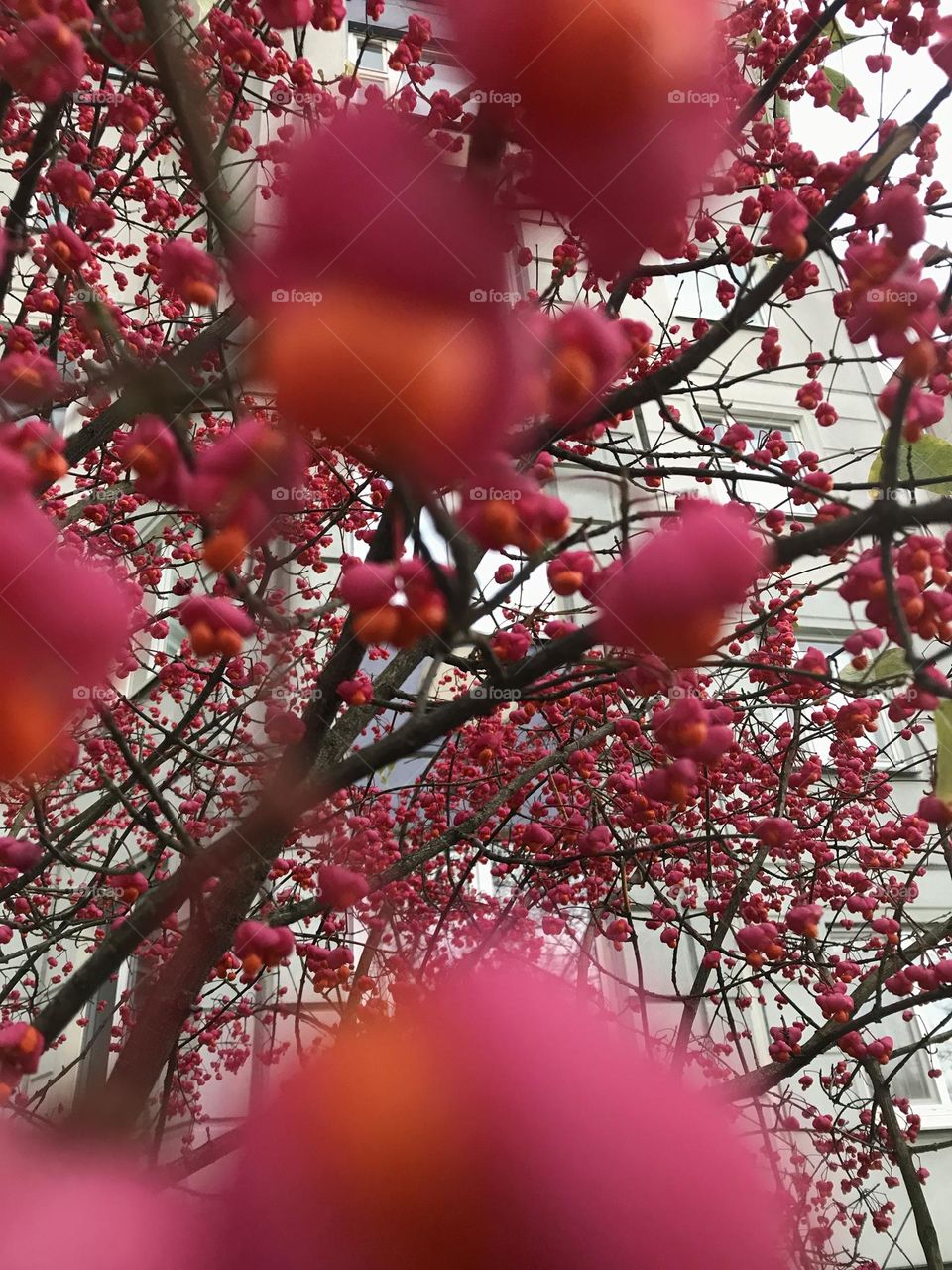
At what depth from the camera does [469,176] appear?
487mm

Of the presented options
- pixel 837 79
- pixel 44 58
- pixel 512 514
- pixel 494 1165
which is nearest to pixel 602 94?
pixel 512 514

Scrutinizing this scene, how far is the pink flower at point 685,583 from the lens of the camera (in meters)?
0.56

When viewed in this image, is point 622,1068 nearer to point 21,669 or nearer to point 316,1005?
point 21,669

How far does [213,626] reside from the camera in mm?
742

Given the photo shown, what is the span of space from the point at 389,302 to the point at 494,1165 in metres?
0.37

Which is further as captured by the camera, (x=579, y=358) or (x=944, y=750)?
(x=944, y=750)

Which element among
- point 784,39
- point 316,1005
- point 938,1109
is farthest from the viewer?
point 938,1109

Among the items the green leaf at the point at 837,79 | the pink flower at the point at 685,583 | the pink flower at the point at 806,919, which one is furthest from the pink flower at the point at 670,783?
the green leaf at the point at 837,79

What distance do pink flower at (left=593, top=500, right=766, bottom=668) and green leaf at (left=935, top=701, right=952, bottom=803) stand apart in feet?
1.32

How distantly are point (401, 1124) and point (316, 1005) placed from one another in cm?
347

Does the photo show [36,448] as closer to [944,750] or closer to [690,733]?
[690,733]

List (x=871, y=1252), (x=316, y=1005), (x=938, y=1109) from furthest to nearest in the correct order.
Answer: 1. (x=938, y=1109)
2. (x=871, y=1252)
3. (x=316, y=1005)

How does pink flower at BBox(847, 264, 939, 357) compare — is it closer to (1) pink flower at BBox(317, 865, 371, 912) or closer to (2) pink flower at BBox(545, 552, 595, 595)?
(2) pink flower at BBox(545, 552, 595, 595)

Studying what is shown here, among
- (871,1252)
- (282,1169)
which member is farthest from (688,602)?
(871,1252)
